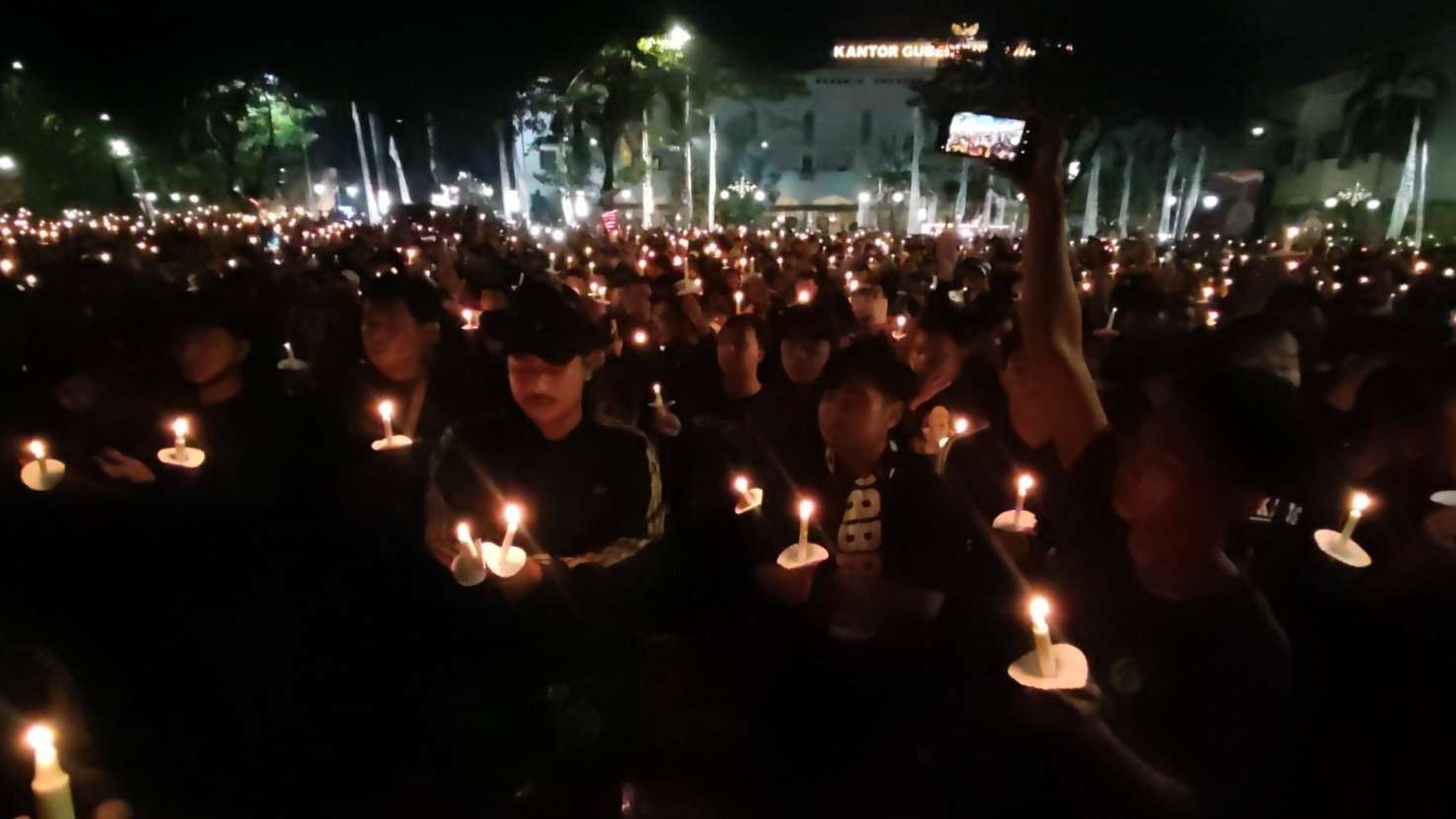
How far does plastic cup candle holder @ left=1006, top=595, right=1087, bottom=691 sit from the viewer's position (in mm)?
1947

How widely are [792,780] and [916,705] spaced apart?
2.06 ft

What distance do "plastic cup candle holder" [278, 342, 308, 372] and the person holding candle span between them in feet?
15.3

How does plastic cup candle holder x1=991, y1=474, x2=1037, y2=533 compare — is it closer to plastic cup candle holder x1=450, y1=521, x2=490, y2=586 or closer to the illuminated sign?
plastic cup candle holder x1=450, y1=521, x2=490, y2=586

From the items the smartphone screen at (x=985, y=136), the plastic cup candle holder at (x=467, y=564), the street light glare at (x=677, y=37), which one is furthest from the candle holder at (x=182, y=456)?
the street light glare at (x=677, y=37)

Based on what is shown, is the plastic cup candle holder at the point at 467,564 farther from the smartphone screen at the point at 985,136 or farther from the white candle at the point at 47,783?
the smartphone screen at the point at 985,136

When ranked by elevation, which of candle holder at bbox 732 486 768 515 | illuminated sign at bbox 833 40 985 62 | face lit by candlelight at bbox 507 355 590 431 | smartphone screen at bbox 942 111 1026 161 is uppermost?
illuminated sign at bbox 833 40 985 62

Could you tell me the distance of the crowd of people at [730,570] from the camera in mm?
2295

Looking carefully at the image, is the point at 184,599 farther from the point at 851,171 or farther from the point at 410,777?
the point at 851,171

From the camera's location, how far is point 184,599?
4.21 m

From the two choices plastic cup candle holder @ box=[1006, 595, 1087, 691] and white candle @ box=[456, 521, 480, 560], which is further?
white candle @ box=[456, 521, 480, 560]

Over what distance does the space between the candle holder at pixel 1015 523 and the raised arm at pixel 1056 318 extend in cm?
26

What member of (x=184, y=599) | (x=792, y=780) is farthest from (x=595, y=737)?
(x=184, y=599)

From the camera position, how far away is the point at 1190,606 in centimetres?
221

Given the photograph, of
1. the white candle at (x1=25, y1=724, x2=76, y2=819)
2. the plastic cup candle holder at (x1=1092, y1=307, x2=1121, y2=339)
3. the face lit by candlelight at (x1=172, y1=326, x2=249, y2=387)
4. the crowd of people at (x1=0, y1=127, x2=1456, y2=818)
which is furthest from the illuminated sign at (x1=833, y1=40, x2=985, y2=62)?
the white candle at (x1=25, y1=724, x2=76, y2=819)
